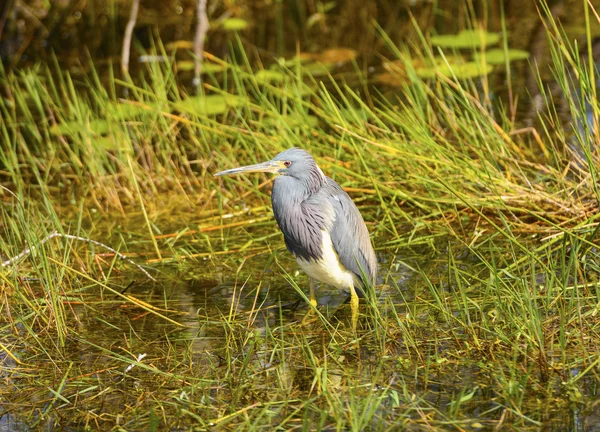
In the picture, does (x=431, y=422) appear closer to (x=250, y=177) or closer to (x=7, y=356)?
(x=7, y=356)

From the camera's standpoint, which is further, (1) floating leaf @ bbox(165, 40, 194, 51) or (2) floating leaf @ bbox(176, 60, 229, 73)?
(1) floating leaf @ bbox(165, 40, 194, 51)

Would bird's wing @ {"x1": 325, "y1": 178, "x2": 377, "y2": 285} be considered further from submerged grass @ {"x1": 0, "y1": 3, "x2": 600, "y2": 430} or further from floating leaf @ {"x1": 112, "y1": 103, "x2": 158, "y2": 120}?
floating leaf @ {"x1": 112, "y1": 103, "x2": 158, "y2": 120}

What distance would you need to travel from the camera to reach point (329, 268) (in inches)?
168

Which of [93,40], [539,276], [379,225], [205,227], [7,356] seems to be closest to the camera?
[7,356]

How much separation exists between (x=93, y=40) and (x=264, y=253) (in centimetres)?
626

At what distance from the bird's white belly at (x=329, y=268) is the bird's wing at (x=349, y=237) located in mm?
26

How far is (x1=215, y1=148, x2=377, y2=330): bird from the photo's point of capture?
14.0ft

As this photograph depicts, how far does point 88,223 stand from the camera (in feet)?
19.9

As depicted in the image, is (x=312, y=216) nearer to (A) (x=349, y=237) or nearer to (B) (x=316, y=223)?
(B) (x=316, y=223)

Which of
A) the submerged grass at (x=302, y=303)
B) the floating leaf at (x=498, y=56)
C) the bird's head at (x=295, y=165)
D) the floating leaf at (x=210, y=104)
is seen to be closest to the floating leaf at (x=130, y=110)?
the submerged grass at (x=302, y=303)

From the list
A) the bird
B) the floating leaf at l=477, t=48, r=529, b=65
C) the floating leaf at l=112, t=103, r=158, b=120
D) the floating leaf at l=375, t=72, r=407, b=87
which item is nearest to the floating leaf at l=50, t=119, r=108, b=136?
the floating leaf at l=112, t=103, r=158, b=120

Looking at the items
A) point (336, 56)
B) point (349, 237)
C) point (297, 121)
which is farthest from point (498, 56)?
point (349, 237)

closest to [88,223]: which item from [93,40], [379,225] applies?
[379,225]

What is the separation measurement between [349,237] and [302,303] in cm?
55
